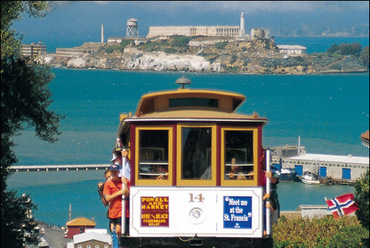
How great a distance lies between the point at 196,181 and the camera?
15492 mm

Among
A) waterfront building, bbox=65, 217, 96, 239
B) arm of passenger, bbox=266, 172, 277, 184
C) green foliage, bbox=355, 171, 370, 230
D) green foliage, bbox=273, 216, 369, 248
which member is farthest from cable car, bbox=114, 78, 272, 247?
waterfront building, bbox=65, 217, 96, 239

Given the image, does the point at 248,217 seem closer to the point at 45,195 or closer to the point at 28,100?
the point at 28,100

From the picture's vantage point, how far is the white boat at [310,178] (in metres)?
94.2

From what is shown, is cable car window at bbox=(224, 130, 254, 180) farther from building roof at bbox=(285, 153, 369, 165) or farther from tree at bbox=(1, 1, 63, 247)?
building roof at bbox=(285, 153, 369, 165)

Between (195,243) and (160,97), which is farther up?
(160,97)

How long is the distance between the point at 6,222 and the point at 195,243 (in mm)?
4062

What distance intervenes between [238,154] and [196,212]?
3.68 ft

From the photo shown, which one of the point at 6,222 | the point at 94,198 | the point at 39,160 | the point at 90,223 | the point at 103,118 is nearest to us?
the point at 6,222

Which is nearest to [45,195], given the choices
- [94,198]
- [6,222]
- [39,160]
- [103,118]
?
[94,198]

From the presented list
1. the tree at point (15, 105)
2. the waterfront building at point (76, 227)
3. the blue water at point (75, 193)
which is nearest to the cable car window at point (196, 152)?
the tree at point (15, 105)

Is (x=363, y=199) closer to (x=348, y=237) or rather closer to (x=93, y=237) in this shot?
(x=348, y=237)

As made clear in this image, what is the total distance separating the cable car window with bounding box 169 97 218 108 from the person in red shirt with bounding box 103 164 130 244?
1507mm

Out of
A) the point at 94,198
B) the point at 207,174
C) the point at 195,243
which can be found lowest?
the point at 94,198

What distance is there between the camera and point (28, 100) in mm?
17891
